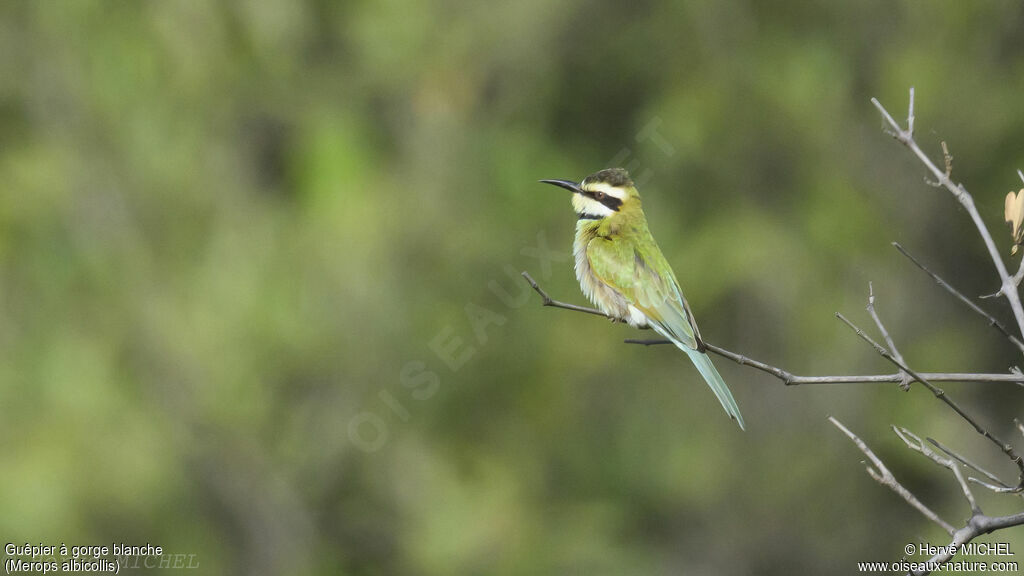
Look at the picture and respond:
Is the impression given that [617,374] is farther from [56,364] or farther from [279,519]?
[56,364]

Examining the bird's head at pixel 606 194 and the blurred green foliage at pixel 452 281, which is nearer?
the bird's head at pixel 606 194

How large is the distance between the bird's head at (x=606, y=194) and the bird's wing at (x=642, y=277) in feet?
0.45

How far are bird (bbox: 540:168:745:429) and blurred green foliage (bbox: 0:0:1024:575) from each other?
3.59 m

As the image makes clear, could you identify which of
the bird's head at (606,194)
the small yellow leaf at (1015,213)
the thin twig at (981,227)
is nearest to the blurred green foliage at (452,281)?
the bird's head at (606,194)

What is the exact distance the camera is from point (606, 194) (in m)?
3.06

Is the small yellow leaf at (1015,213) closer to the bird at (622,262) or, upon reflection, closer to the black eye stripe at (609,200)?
the bird at (622,262)

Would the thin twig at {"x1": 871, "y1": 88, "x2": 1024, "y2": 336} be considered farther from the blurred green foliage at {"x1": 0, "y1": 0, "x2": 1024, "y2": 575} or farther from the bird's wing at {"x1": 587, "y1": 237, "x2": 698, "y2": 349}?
the blurred green foliage at {"x1": 0, "y1": 0, "x2": 1024, "y2": 575}

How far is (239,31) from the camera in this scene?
747 centimetres

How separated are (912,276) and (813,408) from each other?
1.08 meters

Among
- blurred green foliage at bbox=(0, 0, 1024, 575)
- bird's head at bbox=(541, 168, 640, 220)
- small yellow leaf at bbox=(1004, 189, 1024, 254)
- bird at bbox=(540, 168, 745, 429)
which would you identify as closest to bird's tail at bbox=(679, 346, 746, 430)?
bird at bbox=(540, 168, 745, 429)

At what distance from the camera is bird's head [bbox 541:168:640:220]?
3.03 m

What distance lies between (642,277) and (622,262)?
0.08 meters

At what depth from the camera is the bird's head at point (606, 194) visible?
303cm

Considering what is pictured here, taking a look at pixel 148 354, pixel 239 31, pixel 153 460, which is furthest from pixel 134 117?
pixel 153 460
